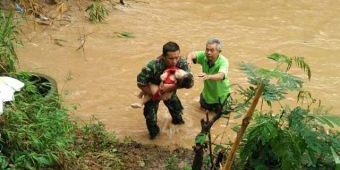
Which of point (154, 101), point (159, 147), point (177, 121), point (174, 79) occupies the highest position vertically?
point (174, 79)

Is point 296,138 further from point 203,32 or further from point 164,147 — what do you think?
point 203,32

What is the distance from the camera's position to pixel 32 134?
13.2 feet

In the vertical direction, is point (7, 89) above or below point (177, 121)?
above

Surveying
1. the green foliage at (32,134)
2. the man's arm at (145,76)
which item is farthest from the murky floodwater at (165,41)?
the green foliage at (32,134)

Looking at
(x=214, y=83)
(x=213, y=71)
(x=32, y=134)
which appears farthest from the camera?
(x=214, y=83)

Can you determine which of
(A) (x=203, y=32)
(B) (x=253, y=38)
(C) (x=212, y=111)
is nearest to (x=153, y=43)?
(A) (x=203, y=32)

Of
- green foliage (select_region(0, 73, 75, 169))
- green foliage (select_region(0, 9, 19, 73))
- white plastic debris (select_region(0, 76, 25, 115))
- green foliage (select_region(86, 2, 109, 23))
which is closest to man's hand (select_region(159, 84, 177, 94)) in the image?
green foliage (select_region(0, 73, 75, 169))

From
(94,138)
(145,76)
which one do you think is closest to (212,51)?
(145,76)

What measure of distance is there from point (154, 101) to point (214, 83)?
94 cm

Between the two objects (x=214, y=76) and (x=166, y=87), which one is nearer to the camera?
(x=166, y=87)

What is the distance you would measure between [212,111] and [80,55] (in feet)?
8.49

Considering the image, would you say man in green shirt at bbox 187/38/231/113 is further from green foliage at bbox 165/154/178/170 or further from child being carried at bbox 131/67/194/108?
green foliage at bbox 165/154/178/170

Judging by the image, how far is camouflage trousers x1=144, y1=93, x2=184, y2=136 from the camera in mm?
5469

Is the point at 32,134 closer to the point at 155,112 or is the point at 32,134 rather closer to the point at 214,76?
the point at 155,112
